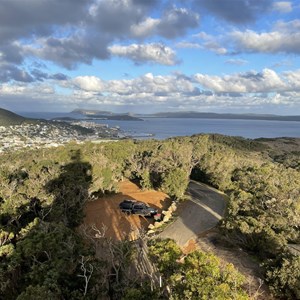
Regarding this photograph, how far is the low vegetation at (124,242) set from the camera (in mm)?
10680

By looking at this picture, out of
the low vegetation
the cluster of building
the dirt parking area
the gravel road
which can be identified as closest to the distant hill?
the cluster of building

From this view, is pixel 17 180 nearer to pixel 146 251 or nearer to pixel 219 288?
pixel 146 251

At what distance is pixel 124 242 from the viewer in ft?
43.2

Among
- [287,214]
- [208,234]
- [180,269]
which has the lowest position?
[208,234]

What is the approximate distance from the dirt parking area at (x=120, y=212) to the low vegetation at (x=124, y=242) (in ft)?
3.35

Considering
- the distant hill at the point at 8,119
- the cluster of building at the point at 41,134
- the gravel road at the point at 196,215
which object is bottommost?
the cluster of building at the point at 41,134

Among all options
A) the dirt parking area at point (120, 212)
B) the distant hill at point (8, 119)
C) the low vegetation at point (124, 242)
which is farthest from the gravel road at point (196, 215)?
the distant hill at point (8, 119)

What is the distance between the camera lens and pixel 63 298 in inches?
426

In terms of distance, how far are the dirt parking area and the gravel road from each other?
1.80m

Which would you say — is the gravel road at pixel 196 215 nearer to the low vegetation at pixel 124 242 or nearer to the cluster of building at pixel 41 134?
the low vegetation at pixel 124 242

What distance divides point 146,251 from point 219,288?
375cm

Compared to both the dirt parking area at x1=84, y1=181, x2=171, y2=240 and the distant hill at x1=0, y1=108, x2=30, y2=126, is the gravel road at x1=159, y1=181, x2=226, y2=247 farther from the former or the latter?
the distant hill at x1=0, y1=108, x2=30, y2=126

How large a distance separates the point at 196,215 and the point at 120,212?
543cm

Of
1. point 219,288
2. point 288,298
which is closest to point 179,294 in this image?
point 219,288
